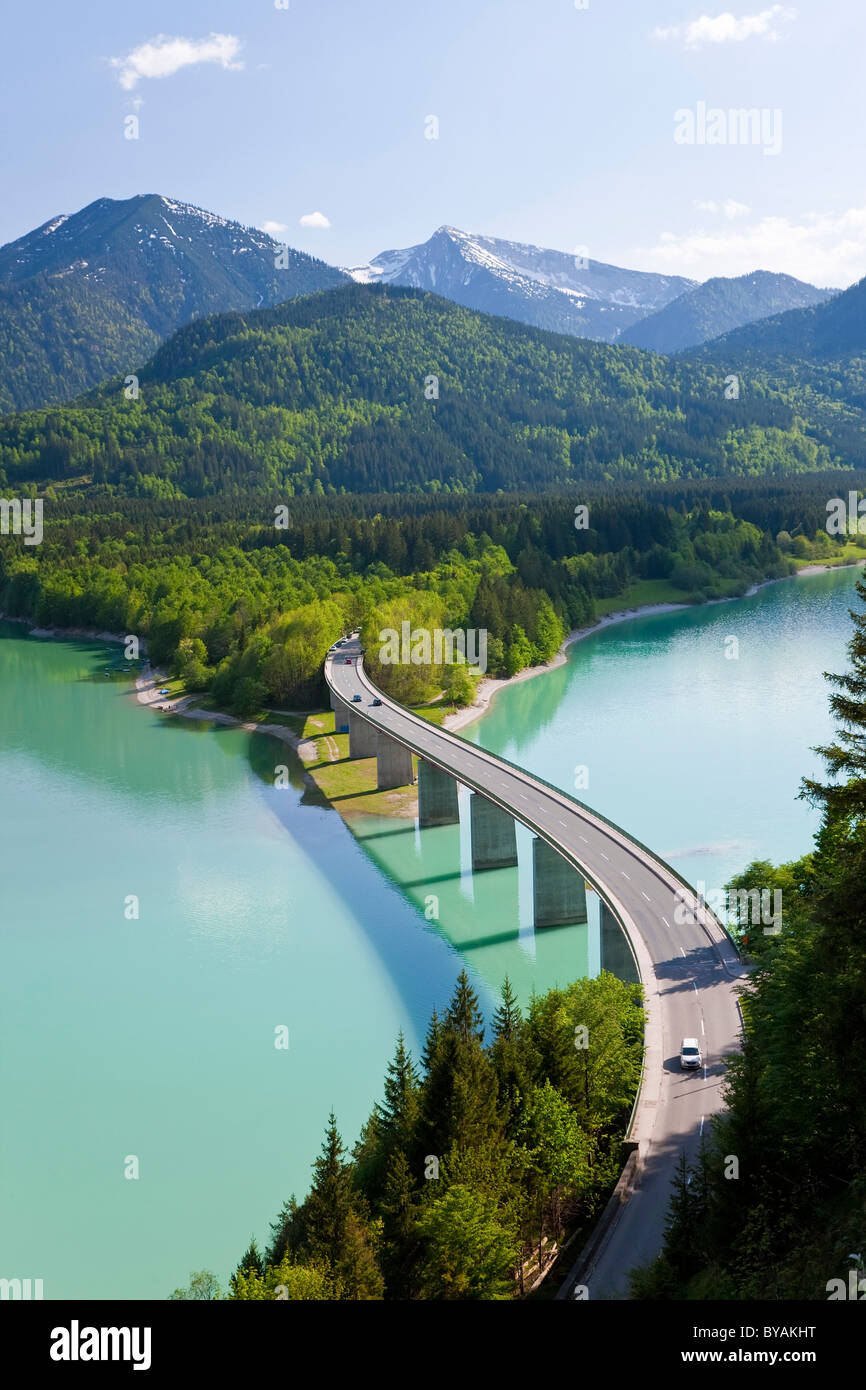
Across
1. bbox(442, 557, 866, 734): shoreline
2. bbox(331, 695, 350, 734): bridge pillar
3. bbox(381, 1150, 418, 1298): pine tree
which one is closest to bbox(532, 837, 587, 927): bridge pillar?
bbox(381, 1150, 418, 1298): pine tree

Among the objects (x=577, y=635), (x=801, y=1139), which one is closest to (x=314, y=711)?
(x=577, y=635)

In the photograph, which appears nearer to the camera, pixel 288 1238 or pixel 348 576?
pixel 288 1238

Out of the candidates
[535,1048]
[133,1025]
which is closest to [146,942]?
[133,1025]

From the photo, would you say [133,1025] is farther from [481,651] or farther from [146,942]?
[481,651]

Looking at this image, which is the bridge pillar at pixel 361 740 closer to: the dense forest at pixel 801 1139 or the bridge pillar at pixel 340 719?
the bridge pillar at pixel 340 719

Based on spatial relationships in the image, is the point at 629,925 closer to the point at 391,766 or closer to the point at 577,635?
the point at 391,766

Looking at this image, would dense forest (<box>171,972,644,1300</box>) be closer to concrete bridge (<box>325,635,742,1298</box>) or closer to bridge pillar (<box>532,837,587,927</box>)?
concrete bridge (<box>325,635,742,1298</box>)
